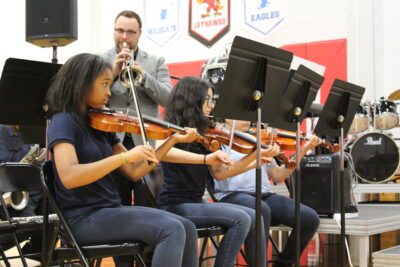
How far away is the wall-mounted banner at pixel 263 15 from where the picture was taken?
7.65m

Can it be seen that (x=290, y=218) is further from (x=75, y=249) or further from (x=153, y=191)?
(x=75, y=249)

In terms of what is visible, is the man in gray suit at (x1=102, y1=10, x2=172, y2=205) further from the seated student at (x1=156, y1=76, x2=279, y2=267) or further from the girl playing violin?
the girl playing violin

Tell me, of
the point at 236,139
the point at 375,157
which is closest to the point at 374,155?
the point at 375,157

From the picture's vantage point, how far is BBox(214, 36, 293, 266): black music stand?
2.40m

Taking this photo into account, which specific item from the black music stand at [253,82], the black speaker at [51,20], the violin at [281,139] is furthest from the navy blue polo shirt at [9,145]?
the black music stand at [253,82]

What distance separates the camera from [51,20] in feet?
14.9

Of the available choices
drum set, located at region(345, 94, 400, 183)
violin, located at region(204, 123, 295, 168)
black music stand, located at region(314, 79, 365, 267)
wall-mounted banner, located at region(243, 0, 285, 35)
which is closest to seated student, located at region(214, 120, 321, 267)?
black music stand, located at region(314, 79, 365, 267)

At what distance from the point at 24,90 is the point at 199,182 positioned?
99cm

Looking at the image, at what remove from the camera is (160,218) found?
223 cm

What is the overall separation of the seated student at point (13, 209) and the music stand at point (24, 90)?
0.68m

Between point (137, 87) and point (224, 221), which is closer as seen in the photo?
point (224, 221)

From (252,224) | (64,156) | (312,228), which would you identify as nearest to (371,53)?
(312,228)

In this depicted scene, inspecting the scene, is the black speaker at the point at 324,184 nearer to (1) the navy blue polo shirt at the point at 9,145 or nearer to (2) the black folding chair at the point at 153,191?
(2) the black folding chair at the point at 153,191

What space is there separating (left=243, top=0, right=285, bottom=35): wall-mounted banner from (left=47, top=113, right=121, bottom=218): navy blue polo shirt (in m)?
5.71
